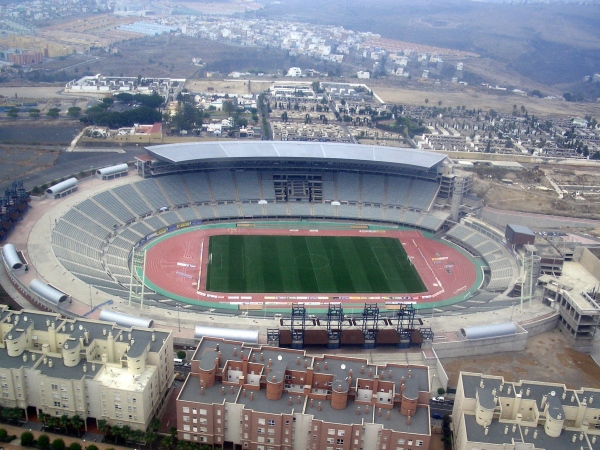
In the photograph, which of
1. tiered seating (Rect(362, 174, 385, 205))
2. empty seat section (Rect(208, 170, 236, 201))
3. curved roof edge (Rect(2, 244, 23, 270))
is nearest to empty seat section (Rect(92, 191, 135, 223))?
empty seat section (Rect(208, 170, 236, 201))

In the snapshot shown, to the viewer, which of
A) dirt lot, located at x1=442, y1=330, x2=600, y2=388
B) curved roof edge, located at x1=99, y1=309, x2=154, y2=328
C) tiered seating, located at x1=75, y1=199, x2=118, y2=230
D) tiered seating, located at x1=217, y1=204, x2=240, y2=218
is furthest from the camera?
tiered seating, located at x1=217, y1=204, x2=240, y2=218

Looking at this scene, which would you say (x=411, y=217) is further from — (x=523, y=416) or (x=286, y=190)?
(x=523, y=416)

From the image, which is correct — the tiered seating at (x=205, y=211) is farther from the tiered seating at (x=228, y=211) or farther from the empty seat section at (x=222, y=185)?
the empty seat section at (x=222, y=185)

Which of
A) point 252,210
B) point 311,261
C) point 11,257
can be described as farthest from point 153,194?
point 11,257

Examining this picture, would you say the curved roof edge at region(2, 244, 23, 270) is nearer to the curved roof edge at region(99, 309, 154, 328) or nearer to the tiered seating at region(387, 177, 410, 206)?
the curved roof edge at region(99, 309, 154, 328)

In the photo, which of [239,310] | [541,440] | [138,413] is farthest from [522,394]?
[239,310]
